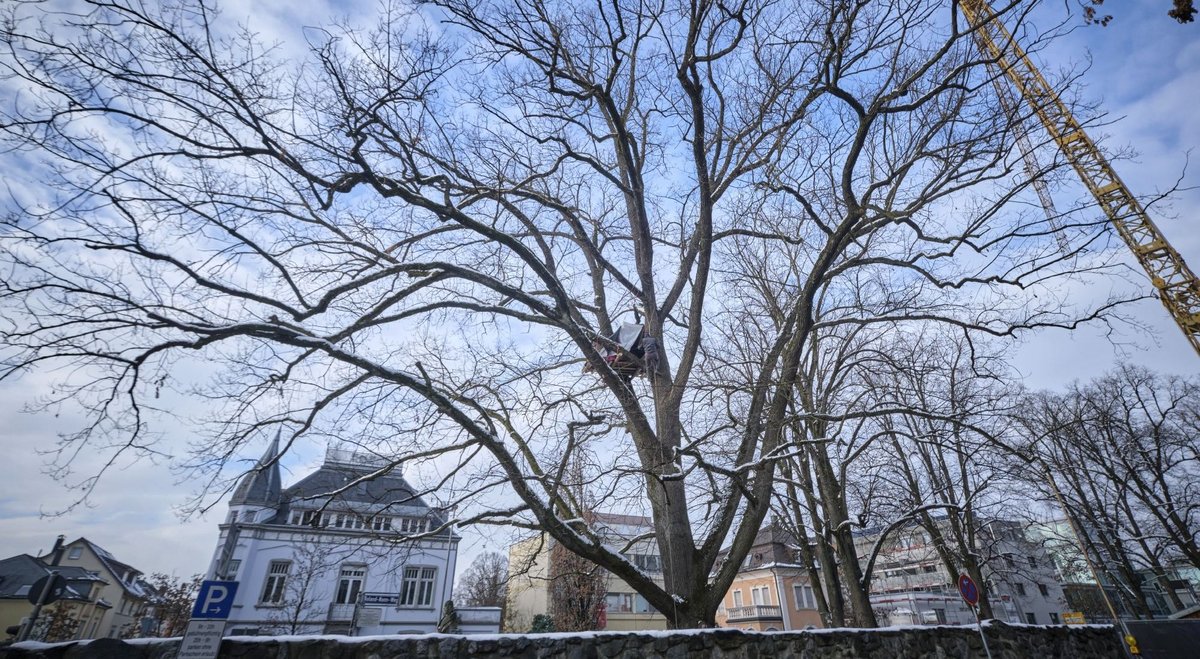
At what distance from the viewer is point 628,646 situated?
4.69m

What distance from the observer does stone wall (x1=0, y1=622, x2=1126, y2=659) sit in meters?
3.77

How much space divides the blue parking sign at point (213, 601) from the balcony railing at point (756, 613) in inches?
1258

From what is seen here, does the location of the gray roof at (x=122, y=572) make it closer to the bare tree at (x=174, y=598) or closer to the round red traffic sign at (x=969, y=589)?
the bare tree at (x=174, y=598)

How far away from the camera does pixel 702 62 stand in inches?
279

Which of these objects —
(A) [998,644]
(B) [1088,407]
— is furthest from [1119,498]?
(A) [998,644]

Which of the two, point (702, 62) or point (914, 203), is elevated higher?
point (702, 62)

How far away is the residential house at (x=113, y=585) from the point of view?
118 feet

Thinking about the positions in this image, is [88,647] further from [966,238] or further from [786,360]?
[966,238]

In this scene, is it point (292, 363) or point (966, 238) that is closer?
point (292, 363)

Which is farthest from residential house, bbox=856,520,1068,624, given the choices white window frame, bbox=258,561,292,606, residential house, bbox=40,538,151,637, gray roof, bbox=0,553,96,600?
residential house, bbox=40,538,151,637

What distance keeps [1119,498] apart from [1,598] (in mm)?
51185

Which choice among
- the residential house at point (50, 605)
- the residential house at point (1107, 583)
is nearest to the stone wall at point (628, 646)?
the residential house at point (1107, 583)

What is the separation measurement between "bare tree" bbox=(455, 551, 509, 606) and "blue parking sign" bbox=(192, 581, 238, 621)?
28888mm

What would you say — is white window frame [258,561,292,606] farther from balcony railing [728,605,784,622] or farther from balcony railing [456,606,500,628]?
balcony railing [728,605,784,622]
